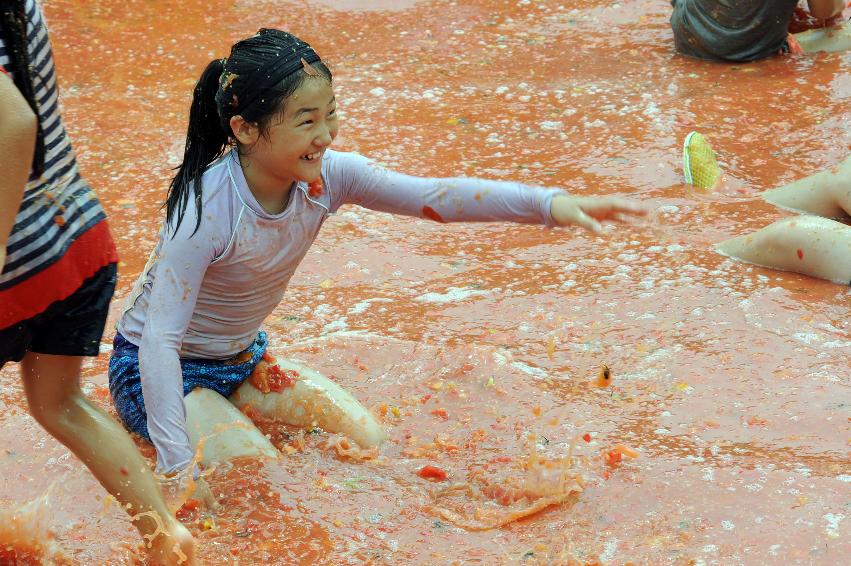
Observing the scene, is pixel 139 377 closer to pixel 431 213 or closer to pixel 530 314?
pixel 431 213

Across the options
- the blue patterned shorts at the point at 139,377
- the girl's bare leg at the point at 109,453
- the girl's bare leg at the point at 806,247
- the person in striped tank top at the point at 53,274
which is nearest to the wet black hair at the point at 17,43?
the person in striped tank top at the point at 53,274

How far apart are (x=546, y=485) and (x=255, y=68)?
1276 mm

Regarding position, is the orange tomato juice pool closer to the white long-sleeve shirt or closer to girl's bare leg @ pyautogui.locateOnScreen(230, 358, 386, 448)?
girl's bare leg @ pyautogui.locateOnScreen(230, 358, 386, 448)

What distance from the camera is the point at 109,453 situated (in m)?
2.37

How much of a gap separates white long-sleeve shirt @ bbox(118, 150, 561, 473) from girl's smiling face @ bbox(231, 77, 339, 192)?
0.33ft

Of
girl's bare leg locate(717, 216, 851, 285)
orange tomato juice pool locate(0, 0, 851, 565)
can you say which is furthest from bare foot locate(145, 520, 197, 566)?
girl's bare leg locate(717, 216, 851, 285)

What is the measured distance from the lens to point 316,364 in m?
3.51

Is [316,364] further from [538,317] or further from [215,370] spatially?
[538,317]

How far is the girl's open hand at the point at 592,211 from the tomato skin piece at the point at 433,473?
0.75 m

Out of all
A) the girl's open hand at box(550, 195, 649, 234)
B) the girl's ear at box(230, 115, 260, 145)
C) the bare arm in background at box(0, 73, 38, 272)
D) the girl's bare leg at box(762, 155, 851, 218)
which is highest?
the bare arm in background at box(0, 73, 38, 272)

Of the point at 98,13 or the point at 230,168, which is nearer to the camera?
the point at 230,168

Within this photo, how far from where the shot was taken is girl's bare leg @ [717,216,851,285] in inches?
150

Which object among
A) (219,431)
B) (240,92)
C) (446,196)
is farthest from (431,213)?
(219,431)

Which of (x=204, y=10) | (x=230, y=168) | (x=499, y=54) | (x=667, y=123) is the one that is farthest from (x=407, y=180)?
(x=204, y=10)
